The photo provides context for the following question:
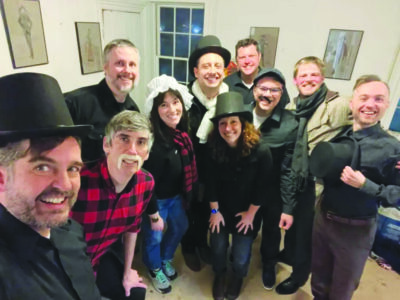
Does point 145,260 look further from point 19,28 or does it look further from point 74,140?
point 19,28

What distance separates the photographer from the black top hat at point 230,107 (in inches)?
59.0

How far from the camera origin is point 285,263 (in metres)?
2.18

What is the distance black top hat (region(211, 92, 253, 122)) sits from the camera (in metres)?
1.50

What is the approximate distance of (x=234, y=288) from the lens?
188 centimetres

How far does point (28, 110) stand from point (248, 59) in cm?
186

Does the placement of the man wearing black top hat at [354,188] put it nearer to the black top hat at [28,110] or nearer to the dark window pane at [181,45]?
the black top hat at [28,110]

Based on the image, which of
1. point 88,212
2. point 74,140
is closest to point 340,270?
point 88,212

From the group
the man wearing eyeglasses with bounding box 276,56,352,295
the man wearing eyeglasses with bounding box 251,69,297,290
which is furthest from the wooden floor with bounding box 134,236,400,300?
the man wearing eyeglasses with bounding box 251,69,297,290

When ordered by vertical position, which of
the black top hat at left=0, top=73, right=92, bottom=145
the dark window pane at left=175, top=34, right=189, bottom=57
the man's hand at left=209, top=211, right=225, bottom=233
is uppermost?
the dark window pane at left=175, top=34, right=189, bottom=57

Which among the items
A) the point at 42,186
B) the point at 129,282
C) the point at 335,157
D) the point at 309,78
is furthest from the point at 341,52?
the point at 42,186

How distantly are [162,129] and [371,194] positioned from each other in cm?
121

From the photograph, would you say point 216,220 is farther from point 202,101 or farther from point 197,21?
point 197,21

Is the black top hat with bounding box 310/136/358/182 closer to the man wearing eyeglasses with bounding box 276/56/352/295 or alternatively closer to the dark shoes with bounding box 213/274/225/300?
the man wearing eyeglasses with bounding box 276/56/352/295

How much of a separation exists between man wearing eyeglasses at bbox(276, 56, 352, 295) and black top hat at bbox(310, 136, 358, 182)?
149 mm
